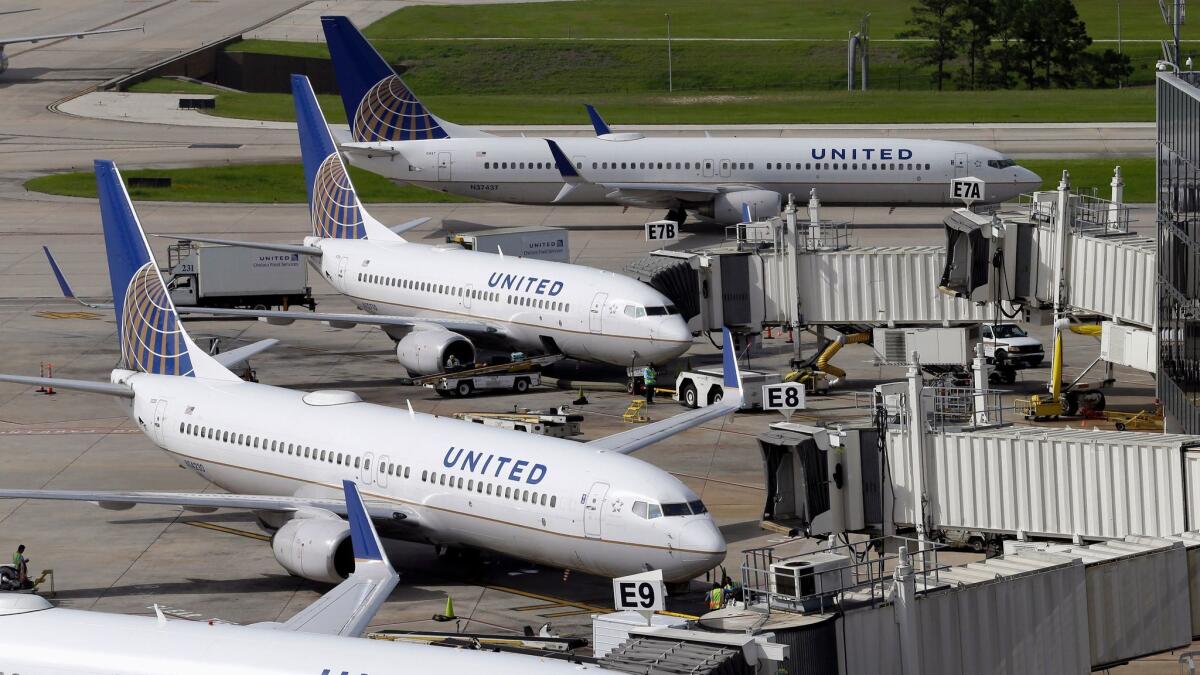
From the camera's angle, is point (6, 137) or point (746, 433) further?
point (6, 137)

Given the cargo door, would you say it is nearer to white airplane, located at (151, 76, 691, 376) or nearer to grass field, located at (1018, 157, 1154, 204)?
white airplane, located at (151, 76, 691, 376)

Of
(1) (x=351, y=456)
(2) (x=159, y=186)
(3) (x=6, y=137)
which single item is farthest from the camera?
(3) (x=6, y=137)

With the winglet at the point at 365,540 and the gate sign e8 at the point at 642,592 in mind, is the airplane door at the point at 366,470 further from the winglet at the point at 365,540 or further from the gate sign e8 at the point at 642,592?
the gate sign e8 at the point at 642,592

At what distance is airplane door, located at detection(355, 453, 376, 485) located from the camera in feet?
148

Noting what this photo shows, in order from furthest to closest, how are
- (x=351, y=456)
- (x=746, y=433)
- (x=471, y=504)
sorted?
1. (x=746, y=433)
2. (x=351, y=456)
3. (x=471, y=504)

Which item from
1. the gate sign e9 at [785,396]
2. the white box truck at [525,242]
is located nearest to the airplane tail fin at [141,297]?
the gate sign e9 at [785,396]

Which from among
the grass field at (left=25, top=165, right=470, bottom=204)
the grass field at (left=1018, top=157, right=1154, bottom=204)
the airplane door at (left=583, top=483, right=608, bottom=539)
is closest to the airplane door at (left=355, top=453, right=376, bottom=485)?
the airplane door at (left=583, top=483, right=608, bottom=539)

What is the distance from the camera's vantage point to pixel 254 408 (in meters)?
48.3

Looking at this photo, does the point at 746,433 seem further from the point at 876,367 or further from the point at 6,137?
the point at 6,137

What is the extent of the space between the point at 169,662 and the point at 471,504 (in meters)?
13.9

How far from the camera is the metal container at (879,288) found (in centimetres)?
6009

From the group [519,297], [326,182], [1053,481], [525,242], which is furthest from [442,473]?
[525,242]

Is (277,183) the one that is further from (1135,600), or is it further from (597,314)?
(1135,600)

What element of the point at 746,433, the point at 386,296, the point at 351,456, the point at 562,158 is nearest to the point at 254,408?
the point at 351,456
